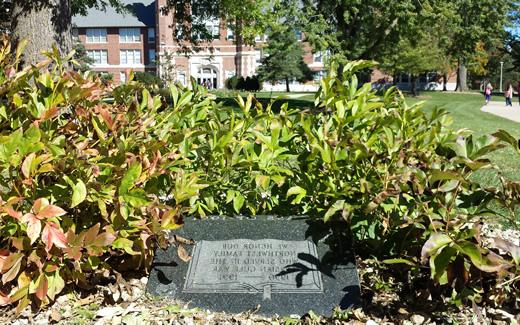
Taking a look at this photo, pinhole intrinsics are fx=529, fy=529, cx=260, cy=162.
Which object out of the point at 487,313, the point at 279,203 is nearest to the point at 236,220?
the point at 279,203

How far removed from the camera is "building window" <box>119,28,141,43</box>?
73.4 m

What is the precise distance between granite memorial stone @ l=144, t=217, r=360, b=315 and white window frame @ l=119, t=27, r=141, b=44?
7402cm

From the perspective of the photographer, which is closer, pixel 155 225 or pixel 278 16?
pixel 155 225

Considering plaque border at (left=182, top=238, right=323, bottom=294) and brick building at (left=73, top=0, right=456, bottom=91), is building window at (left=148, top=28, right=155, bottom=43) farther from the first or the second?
plaque border at (left=182, top=238, right=323, bottom=294)

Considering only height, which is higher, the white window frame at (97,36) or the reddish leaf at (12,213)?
the white window frame at (97,36)

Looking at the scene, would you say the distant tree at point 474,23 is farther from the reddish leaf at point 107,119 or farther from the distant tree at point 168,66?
the reddish leaf at point 107,119

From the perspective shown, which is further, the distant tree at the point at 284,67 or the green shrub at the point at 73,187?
the distant tree at the point at 284,67

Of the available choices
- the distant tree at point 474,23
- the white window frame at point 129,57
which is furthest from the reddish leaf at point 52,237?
the white window frame at point 129,57

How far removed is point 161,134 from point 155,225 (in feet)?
2.51

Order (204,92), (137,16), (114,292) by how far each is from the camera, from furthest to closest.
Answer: (137,16) → (204,92) → (114,292)

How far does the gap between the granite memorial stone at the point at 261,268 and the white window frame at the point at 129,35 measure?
74.0 m

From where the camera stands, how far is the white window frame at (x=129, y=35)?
7344 centimetres

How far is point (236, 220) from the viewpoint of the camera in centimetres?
344

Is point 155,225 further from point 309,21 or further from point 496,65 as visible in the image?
point 496,65
